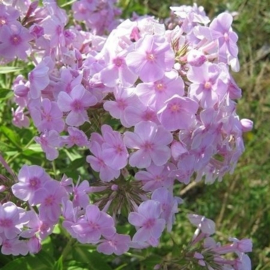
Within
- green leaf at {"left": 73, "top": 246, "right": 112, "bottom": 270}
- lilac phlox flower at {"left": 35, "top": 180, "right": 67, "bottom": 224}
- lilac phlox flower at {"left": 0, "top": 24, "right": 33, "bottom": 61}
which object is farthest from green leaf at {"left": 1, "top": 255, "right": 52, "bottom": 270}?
lilac phlox flower at {"left": 0, "top": 24, "right": 33, "bottom": 61}

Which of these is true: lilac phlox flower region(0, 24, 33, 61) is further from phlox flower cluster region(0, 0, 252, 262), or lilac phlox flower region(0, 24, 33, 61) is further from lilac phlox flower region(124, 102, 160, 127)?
lilac phlox flower region(124, 102, 160, 127)

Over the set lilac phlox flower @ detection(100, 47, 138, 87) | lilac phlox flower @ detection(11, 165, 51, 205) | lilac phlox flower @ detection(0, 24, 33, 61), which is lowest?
lilac phlox flower @ detection(11, 165, 51, 205)

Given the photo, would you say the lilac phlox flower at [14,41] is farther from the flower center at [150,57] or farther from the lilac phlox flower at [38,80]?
the flower center at [150,57]

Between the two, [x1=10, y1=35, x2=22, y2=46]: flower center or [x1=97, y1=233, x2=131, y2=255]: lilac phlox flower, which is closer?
[x1=97, y1=233, x2=131, y2=255]: lilac phlox flower

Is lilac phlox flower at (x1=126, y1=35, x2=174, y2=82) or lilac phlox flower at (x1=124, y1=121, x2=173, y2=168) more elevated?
lilac phlox flower at (x1=126, y1=35, x2=174, y2=82)

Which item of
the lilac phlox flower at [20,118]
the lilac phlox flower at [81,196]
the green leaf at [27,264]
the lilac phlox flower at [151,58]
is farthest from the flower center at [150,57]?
the green leaf at [27,264]

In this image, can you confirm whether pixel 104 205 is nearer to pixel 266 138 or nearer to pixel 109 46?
pixel 109 46

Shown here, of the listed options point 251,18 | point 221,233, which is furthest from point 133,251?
point 251,18

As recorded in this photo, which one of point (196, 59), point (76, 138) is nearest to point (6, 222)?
point (76, 138)
